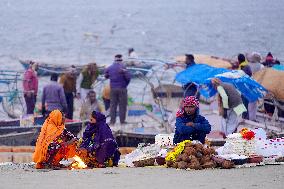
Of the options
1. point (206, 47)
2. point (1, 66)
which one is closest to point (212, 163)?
point (1, 66)

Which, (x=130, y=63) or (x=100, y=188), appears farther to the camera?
(x=130, y=63)

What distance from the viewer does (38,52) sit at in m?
58.8

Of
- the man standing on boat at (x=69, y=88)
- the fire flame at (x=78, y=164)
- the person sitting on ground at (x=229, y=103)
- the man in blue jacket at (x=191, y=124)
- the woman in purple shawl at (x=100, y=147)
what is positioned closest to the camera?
the man in blue jacket at (x=191, y=124)

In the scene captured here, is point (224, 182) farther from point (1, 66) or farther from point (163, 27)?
point (163, 27)

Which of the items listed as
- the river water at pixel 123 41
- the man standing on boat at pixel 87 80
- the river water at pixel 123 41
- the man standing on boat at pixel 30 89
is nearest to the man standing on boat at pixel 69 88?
the man standing on boat at pixel 87 80

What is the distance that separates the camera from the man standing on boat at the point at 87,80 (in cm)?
1980

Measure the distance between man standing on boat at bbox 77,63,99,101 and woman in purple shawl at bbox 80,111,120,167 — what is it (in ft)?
25.4

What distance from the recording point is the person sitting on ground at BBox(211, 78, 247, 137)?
619 inches

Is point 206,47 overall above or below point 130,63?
above

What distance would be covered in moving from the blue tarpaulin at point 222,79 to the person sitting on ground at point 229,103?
33 centimetres

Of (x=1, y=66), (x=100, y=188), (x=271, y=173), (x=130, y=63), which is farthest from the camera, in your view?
(x=1, y=66)

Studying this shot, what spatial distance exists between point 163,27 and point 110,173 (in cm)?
8465

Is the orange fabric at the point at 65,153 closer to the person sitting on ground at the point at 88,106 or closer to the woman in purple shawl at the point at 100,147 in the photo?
the woman in purple shawl at the point at 100,147

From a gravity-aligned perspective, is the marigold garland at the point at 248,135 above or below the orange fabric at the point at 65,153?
above
